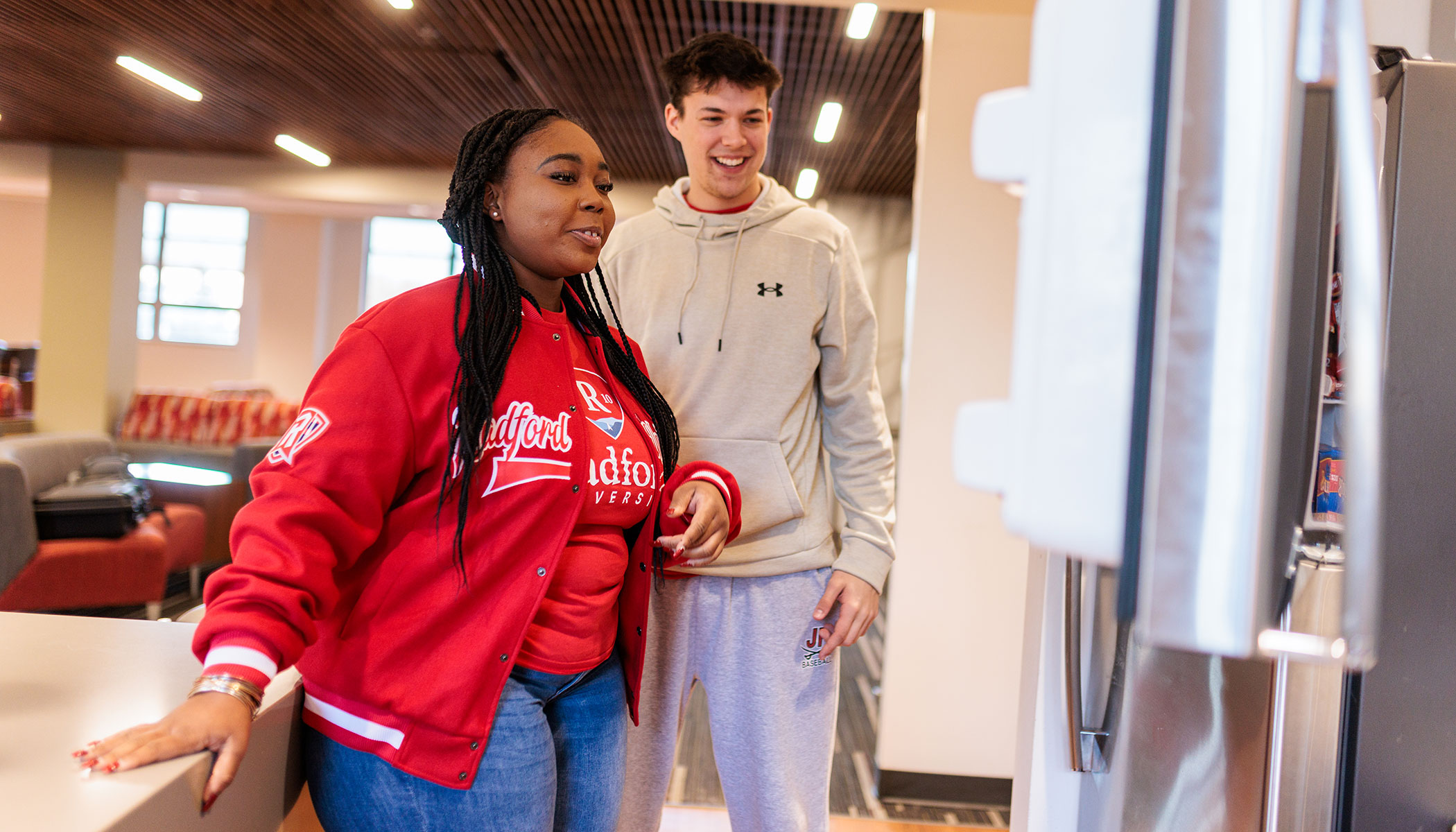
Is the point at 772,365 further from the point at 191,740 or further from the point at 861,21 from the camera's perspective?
the point at 861,21

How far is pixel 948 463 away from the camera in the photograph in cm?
280

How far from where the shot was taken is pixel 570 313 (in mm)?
1235

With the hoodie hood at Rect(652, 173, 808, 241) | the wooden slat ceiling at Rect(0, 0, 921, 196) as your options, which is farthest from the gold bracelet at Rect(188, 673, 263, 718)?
the wooden slat ceiling at Rect(0, 0, 921, 196)

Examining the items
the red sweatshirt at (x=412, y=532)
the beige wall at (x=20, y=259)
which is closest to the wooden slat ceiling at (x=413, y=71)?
the red sweatshirt at (x=412, y=532)

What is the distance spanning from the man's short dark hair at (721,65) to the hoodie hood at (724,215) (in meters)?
0.16

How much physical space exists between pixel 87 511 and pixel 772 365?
13.0ft

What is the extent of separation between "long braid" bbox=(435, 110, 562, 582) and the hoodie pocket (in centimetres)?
46

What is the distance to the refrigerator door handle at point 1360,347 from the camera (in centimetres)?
47

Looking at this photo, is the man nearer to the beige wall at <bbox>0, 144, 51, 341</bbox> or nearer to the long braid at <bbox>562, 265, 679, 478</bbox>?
the long braid at <bbox>562, 265, 679, 478</bbox>

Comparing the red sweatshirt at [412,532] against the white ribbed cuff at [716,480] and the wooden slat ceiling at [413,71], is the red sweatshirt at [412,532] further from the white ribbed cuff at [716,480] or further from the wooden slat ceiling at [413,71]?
the wooden slat ceiling at [413,71]

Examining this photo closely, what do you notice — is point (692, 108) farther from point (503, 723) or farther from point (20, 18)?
point (20, 18)

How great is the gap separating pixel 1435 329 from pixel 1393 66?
33 cm

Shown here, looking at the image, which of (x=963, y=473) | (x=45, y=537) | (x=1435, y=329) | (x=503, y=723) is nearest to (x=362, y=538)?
(x=503, y=723)

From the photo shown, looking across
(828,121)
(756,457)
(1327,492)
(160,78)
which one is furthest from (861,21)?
(160,78)
